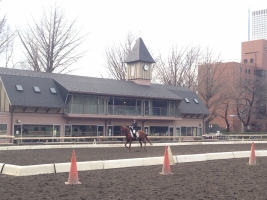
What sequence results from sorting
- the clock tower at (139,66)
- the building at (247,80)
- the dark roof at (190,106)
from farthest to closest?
the building at (247,80) → the dark roof at (190,106) → the clock tower at (139,66)

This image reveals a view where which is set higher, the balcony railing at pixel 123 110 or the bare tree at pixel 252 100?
the bare tree at pixel 252 100

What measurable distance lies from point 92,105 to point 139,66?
10.7m

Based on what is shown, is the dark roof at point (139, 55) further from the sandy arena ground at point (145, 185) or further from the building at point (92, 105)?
the sandy arena ground at point (145, 185)

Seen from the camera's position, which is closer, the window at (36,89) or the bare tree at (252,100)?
the window at (36,89)

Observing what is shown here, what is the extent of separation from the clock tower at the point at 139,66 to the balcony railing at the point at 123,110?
4.73m

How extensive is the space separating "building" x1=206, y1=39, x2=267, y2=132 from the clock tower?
21870 mm

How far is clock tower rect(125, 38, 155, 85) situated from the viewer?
4841cm

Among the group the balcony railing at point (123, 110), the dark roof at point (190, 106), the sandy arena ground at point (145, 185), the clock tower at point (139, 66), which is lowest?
the sandy arena ground at point (145, 185)

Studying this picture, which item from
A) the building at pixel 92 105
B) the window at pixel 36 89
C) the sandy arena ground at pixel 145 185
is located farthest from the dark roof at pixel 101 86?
the sandy arena ground at pixel 145 185

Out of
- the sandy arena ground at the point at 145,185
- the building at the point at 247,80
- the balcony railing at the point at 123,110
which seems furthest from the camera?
the building at the point at 247,80

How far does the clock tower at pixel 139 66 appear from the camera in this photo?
159 ft

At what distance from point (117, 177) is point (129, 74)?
37.7 m

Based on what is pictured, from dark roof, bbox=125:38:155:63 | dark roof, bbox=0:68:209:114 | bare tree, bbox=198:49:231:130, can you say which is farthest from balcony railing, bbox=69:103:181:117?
bare tree, bbox=198:49:231:130

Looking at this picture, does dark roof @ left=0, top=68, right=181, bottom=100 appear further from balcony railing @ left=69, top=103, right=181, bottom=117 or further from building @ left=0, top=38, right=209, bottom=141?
balcony railing @ left=69, top=103, right=181, bottom=117
